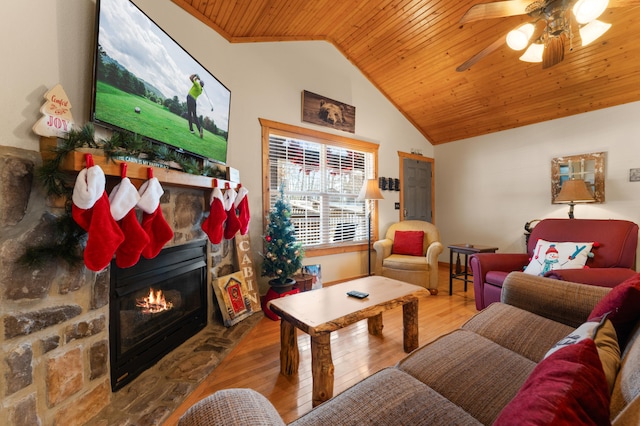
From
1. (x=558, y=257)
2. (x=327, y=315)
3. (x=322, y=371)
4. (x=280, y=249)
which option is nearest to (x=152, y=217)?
(x=327, y=315)

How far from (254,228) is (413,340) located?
201cm

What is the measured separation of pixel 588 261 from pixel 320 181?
2907 millimetres

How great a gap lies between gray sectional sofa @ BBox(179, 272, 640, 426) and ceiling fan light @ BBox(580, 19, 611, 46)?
5.45ft


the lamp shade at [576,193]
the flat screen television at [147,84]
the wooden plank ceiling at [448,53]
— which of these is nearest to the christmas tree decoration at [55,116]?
the flat screen television at [147,84]

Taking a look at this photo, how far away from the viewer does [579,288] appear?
1560mm

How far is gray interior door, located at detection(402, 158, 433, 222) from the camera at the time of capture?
4.81 m

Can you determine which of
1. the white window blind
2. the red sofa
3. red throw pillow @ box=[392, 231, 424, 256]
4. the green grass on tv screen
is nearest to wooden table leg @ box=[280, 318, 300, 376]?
the green grass on tv screen

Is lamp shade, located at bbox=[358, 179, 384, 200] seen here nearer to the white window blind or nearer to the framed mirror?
the white window blind

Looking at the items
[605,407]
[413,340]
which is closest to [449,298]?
[413,340]

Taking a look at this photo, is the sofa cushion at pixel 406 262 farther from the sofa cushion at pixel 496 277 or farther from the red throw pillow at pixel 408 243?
the sofa cushion at pixel 496 277

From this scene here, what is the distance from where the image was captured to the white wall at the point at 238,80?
1177 mm

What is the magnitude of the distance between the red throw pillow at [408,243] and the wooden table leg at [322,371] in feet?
8.79

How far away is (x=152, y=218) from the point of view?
1.52m

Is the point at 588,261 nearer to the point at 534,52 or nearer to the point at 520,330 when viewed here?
the point at 520,330
